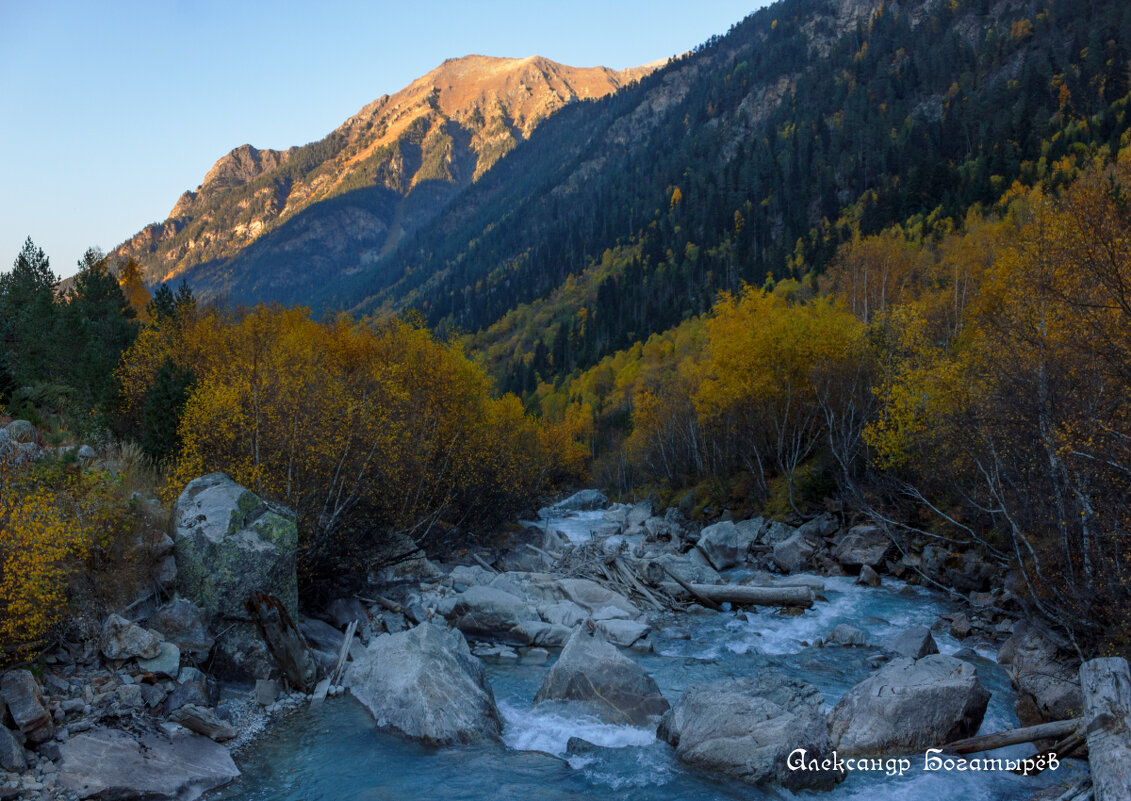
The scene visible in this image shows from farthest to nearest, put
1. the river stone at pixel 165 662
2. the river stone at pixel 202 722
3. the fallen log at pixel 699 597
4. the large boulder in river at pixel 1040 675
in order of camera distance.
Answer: the fallen log at pixel 699 597 < the large boulder in river at pixel 1040 675 < the river stone at pixel 165 662 < the river stone at pixel 202 722

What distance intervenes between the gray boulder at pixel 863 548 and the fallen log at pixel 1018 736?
14.4 m

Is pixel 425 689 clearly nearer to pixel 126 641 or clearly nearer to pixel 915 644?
pixel 126 641

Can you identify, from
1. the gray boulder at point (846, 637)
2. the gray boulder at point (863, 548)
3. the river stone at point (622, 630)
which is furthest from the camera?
the gray boulder at point (863, 548)

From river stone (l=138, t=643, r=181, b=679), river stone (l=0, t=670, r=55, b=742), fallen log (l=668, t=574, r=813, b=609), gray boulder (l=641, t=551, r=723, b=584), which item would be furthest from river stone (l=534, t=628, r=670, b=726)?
gray boulder (l=641, t=551, r=723, b=584)

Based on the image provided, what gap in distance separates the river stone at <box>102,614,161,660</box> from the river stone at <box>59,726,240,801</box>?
1652 millimetres

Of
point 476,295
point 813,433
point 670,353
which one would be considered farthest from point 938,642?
point 476,295

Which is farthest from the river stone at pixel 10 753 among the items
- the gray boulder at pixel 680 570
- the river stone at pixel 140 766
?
the gray boulder at pixel 680 570

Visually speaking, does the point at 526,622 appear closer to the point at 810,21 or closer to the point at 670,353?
the point at 670,353

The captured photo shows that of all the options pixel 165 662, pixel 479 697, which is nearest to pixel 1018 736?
pixel 479 697

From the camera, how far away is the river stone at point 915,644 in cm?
1416

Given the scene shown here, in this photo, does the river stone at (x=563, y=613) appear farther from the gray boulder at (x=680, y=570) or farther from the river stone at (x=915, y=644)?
the river stone at (x=915, y=644)

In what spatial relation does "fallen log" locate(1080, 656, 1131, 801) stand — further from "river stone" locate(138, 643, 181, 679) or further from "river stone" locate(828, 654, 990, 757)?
"river stone" locate(138, 643, 181, 679)

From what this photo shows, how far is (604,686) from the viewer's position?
40.7ft

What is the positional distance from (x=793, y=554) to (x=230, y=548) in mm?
21136
